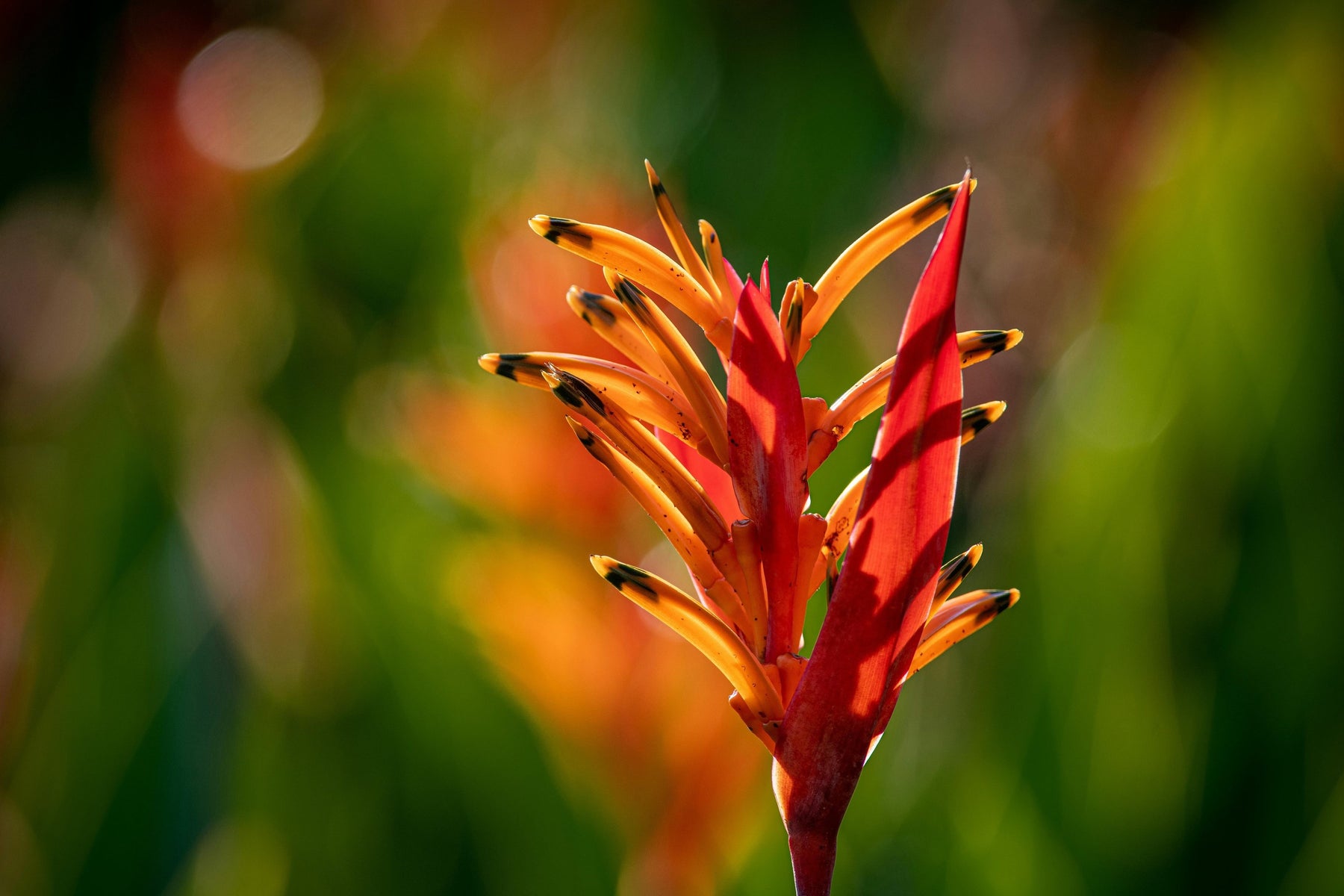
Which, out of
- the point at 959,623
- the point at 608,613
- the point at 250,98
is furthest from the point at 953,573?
the point at 250,98

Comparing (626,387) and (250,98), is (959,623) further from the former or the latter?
(250,98)

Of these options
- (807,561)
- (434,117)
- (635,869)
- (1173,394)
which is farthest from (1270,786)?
(434,117)

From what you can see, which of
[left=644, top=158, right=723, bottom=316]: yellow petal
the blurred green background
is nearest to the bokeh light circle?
the blurred green background

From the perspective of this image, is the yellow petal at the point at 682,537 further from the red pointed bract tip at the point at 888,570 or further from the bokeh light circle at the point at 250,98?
the bokeh light circle at the point at 250,98

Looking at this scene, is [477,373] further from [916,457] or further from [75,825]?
[916,457]

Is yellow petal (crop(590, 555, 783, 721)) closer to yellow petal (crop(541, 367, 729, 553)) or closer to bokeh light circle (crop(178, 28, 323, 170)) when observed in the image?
yellow petal (crop(541, 367, 729, 553))
